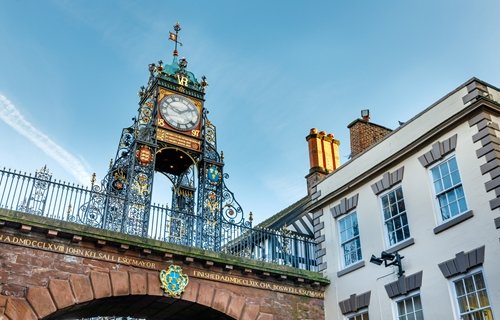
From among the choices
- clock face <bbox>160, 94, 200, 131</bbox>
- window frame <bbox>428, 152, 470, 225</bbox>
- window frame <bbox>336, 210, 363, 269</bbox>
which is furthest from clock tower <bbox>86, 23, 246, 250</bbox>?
window frame <bbox>428, 152, 470, 225</bbox>

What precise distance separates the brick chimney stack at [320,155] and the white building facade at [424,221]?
460 centimetres

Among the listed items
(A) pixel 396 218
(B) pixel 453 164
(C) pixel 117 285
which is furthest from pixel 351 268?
(C) pixel 117 285

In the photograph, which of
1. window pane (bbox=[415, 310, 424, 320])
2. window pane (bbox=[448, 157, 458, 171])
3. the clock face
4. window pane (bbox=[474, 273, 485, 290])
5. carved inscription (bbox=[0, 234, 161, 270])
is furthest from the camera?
the clock face

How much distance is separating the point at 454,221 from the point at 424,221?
991 millimetres

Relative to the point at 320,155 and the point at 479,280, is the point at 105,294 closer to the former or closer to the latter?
the point at 479,280

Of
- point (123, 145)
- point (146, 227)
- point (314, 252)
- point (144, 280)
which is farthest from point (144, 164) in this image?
point (314, 252)

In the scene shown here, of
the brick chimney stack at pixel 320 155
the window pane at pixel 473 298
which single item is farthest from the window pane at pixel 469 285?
the brick chimney stack at pixel 320 155

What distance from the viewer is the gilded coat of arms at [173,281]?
45.6 ft

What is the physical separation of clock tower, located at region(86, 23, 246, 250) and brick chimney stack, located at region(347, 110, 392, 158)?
4970mm

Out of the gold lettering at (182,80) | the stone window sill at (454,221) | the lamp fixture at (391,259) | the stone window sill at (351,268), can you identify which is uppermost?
the gold lettering at (182,80)

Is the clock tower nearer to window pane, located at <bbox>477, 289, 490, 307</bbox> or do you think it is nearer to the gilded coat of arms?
the gilded coat of arms

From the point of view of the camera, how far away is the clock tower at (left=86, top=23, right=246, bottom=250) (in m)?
14.8

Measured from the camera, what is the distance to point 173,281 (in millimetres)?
14062

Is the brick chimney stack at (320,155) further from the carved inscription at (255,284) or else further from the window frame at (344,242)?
Result: the carved inscription at (255,284)
